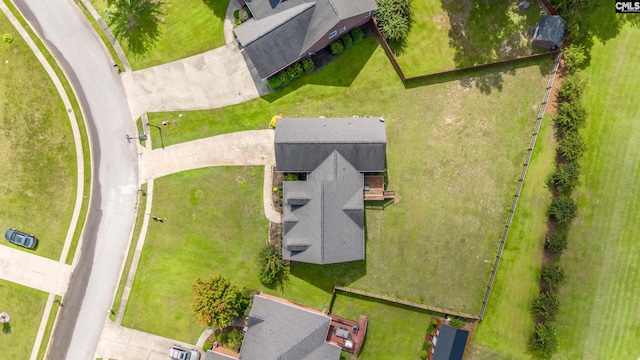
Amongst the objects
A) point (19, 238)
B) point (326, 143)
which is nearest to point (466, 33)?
point (326, 143)

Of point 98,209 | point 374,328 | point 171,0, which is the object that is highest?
point 171,0

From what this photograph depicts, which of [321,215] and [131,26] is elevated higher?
[131,26]

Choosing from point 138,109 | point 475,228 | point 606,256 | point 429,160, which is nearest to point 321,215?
point 429,160

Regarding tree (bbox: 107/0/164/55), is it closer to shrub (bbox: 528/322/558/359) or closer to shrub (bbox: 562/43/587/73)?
shrub (bbox: 562/43/587/73)

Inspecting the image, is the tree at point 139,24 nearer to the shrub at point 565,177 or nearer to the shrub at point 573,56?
the shrub at point 573,56

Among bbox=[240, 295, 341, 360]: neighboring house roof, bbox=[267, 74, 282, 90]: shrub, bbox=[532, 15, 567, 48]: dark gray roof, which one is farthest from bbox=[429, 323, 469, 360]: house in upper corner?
bbox=[532, 15, 567, 48]: dark gray roof

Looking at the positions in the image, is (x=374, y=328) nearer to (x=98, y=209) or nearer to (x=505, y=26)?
(x=98, y=209)
